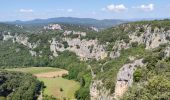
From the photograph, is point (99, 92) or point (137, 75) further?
point (99, 92)

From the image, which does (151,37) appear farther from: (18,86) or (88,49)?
(88,49)

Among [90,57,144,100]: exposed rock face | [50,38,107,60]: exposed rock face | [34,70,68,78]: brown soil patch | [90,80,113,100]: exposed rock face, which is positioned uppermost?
[90,57,144,100]: exposed rock face

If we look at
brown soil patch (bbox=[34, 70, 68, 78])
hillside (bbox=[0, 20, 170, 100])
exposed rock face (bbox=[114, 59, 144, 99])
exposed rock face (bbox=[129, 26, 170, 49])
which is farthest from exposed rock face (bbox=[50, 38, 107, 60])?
exposed rock face (bbox=[114, 59, 144, 99])

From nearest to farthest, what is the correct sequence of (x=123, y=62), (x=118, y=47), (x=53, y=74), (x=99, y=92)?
(x=99, y=92) → (x=123, y=62) → (x=118, y=47) → (x=53, y=74)

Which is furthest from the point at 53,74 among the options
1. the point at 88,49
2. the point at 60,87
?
the point at 60,87

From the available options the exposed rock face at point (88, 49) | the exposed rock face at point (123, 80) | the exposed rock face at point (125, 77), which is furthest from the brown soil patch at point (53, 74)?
the exposed rock face at point (125, 77)

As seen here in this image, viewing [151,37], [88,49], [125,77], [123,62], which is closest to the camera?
[125,77]

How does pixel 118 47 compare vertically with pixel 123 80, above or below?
below

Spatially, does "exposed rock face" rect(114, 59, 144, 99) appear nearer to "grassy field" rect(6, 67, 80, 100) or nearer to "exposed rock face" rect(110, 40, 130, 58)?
"grassy field" rect(6, 67, 80, 100)

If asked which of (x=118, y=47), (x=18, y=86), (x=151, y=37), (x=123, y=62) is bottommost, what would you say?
(x=18, y=86)
